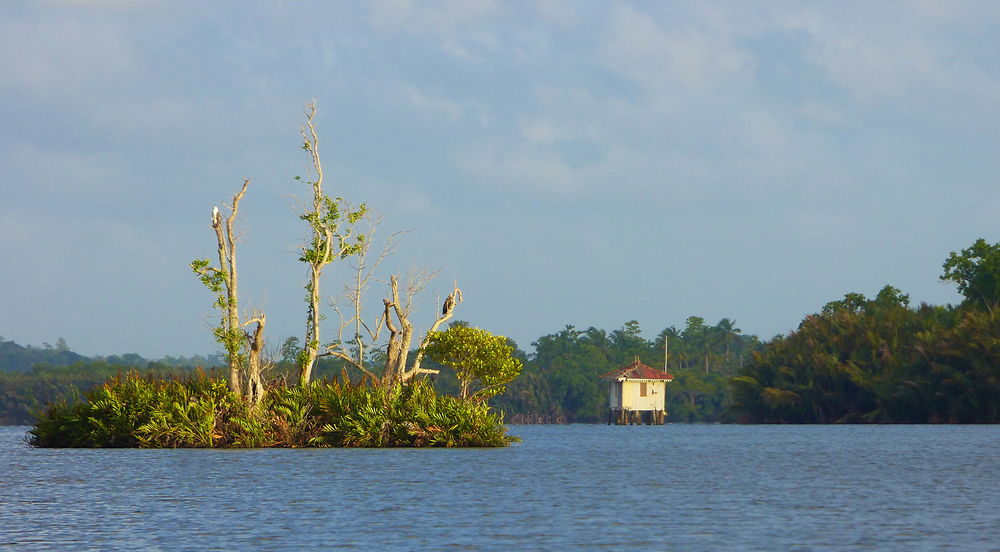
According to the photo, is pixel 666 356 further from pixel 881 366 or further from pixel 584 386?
pixel 881 366

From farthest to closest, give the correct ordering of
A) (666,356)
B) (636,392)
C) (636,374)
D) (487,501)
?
(666,356) < (636,392) < (636,374) < (487,501)

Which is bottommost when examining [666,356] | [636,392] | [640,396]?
[640,396]

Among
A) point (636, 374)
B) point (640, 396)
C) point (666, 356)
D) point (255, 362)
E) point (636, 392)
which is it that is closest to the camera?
point (255, 362)

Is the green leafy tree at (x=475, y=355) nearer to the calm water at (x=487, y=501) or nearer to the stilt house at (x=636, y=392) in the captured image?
the calm water at (x=487, y=501)

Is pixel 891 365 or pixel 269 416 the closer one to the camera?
pixel 269 416

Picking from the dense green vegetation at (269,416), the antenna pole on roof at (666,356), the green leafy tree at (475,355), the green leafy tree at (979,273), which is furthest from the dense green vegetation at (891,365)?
the dense green vegetation at (269,416)

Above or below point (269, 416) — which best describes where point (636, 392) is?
above

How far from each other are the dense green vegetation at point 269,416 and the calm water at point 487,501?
2.83ft

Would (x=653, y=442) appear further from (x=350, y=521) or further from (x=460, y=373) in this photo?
(x=350, y=521)

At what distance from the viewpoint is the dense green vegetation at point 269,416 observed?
146 feet

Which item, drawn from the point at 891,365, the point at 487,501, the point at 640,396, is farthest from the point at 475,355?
the point at 640,396

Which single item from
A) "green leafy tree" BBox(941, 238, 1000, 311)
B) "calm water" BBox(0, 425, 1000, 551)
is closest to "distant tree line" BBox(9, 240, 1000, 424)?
"green leafy tree" BBox(941, 238, 1000, 311)

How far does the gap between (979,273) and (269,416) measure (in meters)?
63.5

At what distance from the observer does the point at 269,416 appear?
45.4 meters
